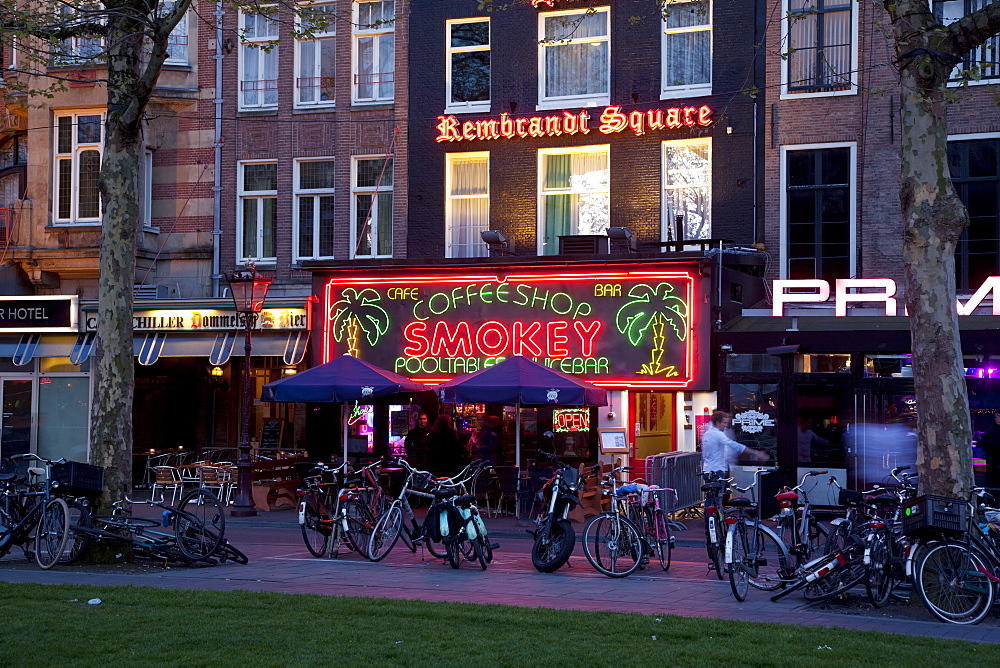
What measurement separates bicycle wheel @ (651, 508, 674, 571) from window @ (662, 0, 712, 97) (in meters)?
11.7

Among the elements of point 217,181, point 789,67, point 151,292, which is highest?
point 789,67

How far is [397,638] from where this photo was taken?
30.0 feet

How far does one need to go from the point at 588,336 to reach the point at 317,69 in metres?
8.94

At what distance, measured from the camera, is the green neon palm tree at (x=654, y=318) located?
76.0ft

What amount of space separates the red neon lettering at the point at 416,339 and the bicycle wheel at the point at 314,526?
30.1 ft

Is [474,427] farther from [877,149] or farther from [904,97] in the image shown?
[904,97]

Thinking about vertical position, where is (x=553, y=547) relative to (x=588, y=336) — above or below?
below

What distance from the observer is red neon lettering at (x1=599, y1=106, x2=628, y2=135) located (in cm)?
2461

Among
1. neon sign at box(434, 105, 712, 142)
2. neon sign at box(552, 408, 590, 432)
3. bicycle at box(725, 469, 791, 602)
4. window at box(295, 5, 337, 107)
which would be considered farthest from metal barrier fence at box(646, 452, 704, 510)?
window at box(295, 5, 337, 107)

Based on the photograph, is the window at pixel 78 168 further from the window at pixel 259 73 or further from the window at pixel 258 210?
the window at pixel 259 73

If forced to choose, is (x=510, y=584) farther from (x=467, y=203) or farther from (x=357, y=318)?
(x=467, y=203)

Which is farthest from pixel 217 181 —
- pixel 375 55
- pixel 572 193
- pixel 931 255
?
pixel 931 255

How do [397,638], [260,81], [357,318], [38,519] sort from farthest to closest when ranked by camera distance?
[260,81] < [357,318] < [38,519] < [397,638]

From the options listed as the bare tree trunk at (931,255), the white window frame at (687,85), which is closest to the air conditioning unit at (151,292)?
the white window frame at (687,85)
